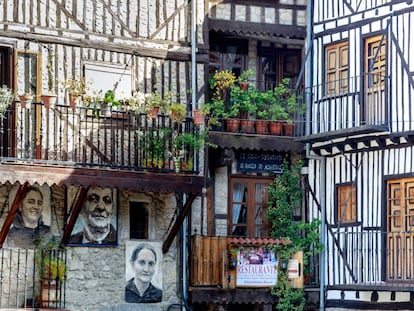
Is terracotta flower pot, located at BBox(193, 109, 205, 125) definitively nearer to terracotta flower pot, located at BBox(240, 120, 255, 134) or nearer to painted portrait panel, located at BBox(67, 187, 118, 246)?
terracotta flower pot, located at BBox(240, 120, 255, 134)

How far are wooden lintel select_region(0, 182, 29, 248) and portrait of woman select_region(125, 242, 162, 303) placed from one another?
2.37 metres

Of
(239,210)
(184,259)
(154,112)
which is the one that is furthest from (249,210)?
(154,112)

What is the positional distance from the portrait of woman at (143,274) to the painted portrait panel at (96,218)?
1.50ft

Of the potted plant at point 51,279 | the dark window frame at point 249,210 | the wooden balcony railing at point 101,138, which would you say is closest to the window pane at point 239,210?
the dark window frame at point 249,210

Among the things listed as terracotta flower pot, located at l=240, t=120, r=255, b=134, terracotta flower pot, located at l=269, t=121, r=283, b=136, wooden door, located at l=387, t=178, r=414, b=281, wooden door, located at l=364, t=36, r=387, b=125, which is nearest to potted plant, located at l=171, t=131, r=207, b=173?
terracotta flower pot, located at l=240, t=120, r=255, b=134

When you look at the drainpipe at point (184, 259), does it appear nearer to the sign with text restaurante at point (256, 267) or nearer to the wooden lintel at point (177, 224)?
the wooden lintel at point (177, 224)

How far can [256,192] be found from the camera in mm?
24438

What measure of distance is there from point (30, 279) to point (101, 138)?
2661 mm

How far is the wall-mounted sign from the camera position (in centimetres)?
2431

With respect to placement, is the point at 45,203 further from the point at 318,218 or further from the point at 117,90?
the point at 318,218

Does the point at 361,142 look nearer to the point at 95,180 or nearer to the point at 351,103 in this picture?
the point at 351,103

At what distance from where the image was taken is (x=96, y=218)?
2264cm

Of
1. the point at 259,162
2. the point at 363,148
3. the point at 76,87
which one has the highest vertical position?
the point at 76,87

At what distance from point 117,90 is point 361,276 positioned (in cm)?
522
